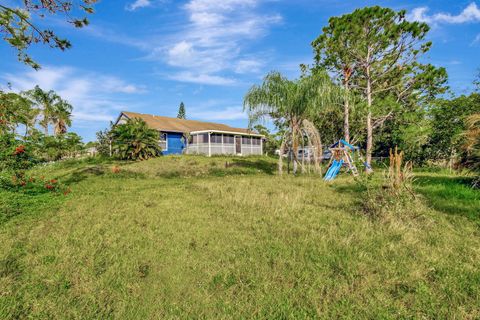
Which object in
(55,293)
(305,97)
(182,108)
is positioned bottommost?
(55,293)

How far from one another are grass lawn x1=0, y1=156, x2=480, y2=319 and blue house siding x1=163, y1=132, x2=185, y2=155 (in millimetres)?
21434

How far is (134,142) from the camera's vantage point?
70.2 ft

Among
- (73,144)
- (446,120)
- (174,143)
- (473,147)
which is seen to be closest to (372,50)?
(446,120)

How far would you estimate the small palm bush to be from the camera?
2129 cm

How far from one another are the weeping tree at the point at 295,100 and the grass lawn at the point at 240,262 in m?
8.85

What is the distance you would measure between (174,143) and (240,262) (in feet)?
87.0

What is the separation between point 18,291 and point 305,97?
582 inches

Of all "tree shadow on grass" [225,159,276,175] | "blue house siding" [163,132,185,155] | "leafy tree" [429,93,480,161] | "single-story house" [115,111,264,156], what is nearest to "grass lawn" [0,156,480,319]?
"tree shadow on grass" [225,159,276,175]

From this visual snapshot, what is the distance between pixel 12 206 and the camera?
7293 millimetres

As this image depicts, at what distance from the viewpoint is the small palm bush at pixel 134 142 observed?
21.3 m

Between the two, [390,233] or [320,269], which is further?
[390,233]

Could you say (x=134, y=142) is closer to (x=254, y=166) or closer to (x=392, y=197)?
(x=254, y=166)

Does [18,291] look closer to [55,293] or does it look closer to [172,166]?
[55,293]

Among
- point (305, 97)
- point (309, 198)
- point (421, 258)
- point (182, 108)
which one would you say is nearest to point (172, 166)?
point (305, 97)
